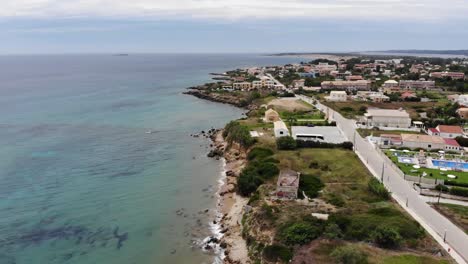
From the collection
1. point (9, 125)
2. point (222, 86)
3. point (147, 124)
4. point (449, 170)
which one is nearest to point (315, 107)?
point (147, 124)

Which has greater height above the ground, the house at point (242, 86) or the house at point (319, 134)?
the house at point (242, 86)

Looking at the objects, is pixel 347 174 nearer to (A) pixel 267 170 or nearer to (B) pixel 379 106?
(A) pixel 267 170

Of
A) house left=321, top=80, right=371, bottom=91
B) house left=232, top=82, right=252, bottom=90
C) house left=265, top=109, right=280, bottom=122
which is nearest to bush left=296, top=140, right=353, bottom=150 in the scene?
house left=265, top=109, right=280, bottom=122

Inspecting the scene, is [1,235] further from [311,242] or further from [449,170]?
[449,170]

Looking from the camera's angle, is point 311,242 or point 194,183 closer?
point 311,242

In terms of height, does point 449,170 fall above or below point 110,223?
above

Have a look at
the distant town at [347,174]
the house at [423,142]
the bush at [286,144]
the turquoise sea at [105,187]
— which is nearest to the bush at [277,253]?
the distant town at [347,174]

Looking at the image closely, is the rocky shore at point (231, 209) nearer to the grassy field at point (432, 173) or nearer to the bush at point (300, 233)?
the bush at point (300, 233)
